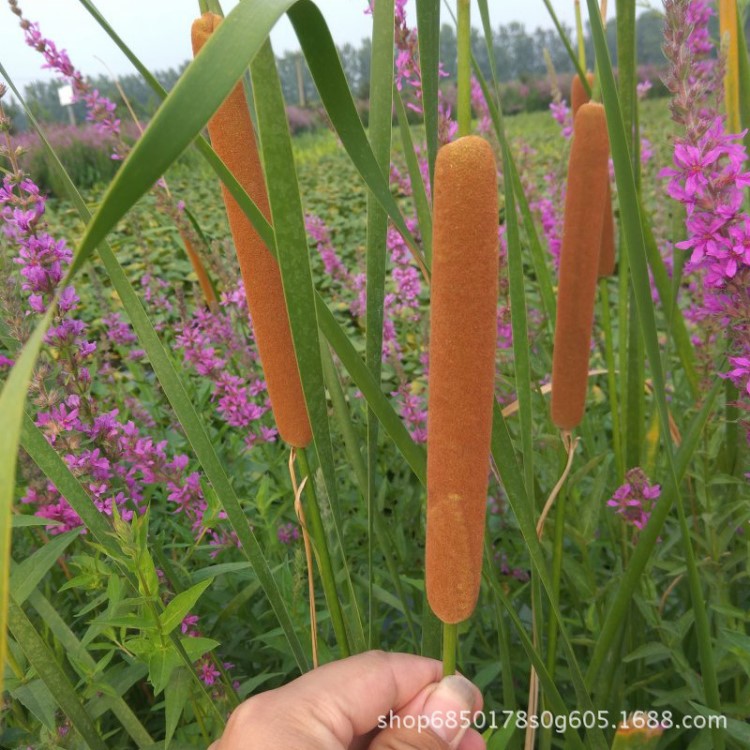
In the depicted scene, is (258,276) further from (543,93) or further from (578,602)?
(543,93)

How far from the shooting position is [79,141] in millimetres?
8414

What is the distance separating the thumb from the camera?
1.90 feet

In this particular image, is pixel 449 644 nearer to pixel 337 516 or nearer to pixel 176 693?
pixel 337 516

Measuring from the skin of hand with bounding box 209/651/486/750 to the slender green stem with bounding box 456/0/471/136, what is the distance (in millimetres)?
435

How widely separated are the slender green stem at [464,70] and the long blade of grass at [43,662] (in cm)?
61

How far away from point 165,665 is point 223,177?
49 cm

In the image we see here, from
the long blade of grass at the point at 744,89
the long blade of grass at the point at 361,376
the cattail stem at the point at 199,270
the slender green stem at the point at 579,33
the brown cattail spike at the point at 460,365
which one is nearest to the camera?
the brown cattail spike at the point at 460,365

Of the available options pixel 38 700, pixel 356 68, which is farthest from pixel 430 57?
pixel 356 68

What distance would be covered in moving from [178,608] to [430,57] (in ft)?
1.87

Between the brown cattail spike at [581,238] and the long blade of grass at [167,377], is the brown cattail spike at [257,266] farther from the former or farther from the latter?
the brown cattail spike at [581,238]

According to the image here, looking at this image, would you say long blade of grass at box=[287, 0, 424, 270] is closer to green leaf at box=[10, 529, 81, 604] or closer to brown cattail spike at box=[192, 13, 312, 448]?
brown cattail spike at box=[192, 13, 312, 448]

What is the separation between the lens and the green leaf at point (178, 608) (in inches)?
26.5

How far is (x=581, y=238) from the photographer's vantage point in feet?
2.15

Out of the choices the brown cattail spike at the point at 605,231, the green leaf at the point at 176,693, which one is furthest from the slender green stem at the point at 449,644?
the brown cattail spike at the point at 605,231
